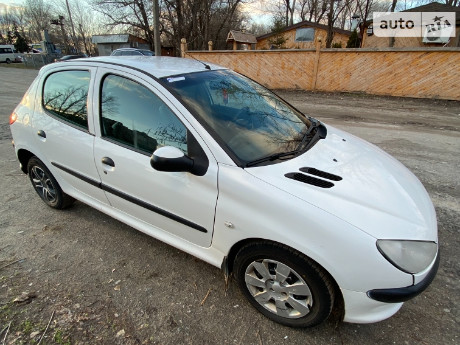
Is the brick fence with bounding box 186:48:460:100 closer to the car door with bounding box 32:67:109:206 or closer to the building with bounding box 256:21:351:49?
the car door with bounding box 32:67:109:206

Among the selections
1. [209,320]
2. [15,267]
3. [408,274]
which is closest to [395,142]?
[408,274]

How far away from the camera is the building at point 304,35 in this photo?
103 ft

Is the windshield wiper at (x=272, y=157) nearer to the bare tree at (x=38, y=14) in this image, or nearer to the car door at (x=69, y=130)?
the car door at (x=69, y=130)

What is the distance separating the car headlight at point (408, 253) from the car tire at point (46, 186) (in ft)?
10.2

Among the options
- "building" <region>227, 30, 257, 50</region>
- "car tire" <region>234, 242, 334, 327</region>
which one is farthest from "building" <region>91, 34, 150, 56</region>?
"car tire" <region>234, 242, 334, 327</region>

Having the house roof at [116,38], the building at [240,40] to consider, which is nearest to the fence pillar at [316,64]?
the building at [240,40]

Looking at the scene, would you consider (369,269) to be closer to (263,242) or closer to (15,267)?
(263,242)

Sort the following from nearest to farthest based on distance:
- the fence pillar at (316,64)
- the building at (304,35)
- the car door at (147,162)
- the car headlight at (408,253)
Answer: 1. the car headlight at (408,253)
2. the car door at (147,162)
3. the fence pillar at (316,64)
4. the building at (304,35)

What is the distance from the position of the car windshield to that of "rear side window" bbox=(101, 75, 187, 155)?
183 millimetres

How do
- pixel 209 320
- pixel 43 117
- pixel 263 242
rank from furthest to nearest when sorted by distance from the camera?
1. pixel 43 117
2. pixel 209 320
3. pixel 263 242

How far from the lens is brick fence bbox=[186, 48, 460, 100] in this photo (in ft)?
34.3

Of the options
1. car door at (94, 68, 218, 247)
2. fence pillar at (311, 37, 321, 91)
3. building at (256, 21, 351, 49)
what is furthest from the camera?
building at (256, 21, 351, 49)

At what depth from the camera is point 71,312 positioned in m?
2.08

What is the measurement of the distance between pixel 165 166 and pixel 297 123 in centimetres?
133
